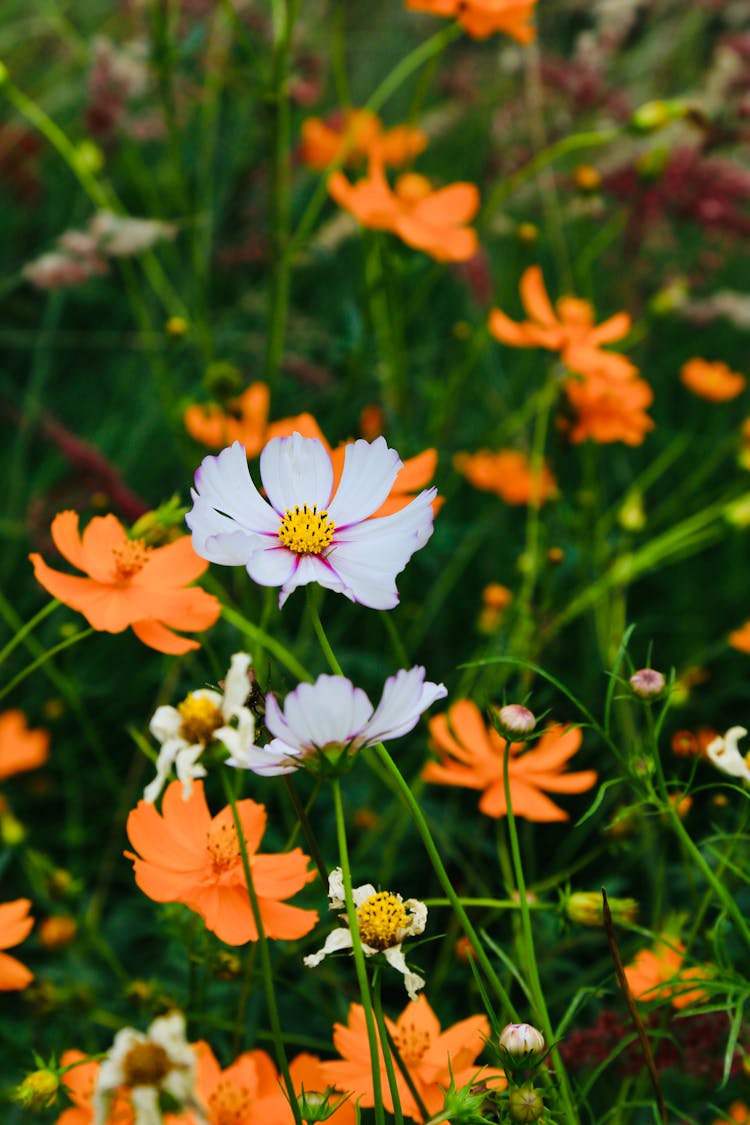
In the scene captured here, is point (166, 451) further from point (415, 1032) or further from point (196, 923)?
point (415, 1032)

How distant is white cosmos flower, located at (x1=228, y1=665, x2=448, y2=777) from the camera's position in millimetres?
394

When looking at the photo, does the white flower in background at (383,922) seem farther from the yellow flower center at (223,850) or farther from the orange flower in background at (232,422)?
the orange flower in background at (232,422)

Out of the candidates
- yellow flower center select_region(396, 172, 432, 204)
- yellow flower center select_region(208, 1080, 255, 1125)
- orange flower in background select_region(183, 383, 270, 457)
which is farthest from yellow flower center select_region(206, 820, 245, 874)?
yellow flower center select_region(396, 172, 432, 204)

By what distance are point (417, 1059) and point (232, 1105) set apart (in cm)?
9

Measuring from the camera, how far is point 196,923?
66 cm

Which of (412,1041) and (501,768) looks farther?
(501,768)

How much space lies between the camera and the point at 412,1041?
0.56 m

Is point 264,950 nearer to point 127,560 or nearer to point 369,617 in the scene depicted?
point 127,560

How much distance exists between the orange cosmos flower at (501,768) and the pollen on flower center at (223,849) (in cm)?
18

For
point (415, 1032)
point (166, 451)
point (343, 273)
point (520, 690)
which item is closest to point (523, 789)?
point (520, 690)

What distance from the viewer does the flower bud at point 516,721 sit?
49 centimetres

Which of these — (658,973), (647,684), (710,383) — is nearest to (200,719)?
(647,684)

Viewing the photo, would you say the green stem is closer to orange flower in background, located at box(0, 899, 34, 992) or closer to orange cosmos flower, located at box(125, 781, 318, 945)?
orange cosmos flower, located at box(125, 781, 318, 945)

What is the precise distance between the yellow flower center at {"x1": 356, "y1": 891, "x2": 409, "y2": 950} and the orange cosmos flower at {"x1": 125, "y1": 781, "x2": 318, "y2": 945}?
0.14ft
